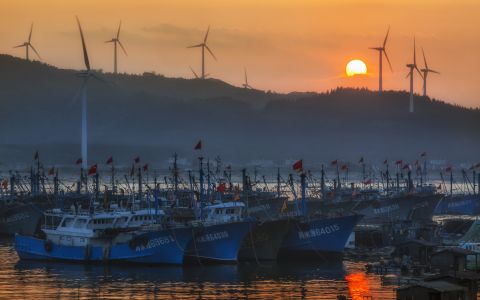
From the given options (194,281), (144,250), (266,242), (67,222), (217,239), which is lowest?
(194,281)

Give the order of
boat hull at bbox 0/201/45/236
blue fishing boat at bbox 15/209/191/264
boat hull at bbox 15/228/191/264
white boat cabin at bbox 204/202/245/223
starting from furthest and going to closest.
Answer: boat hull at bbox 0/201/45/236
white boat cabin at bbox 204/202/245/223
blue fishing boat at bbox 15/209/191/264
boat hull at bbox 15/228/191/264

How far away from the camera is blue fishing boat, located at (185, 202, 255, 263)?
300ft

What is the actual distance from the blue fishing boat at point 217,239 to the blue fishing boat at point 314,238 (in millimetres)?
5364

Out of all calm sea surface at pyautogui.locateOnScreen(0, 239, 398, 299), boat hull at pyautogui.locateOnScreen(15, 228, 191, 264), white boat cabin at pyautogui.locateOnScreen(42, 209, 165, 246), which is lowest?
calm sea surface at pyautogui.locateOnScreen(0, 239, 398, 299)

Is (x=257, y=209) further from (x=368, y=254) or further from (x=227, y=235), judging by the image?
(x=227, y=235)

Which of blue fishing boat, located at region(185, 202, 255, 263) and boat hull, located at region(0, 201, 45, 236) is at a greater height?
boat hull, located at region(0, 201, 45, 236)

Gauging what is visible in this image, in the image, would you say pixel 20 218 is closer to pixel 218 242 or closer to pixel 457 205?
pixel 218 242

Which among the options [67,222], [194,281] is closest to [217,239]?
[194,281]

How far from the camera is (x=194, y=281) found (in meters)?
84.6

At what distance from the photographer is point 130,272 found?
89.5 m

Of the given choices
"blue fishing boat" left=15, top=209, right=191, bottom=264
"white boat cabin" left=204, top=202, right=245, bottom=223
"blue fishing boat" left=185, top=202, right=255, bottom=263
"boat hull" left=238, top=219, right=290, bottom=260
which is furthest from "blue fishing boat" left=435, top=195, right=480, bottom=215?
"blue fishing boat" left=15, top=209, right=191, bottom=264

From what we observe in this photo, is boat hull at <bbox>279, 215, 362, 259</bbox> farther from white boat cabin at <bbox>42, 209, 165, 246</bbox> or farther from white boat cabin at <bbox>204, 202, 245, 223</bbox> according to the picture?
white boat cabin at <bbox>42, 209, 165, 246</bbox>

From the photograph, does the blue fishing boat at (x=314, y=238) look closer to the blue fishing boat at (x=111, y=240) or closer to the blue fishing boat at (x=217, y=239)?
the blue fishing boat at (x=217, y=239)

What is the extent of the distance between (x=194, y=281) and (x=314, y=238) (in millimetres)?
15520
